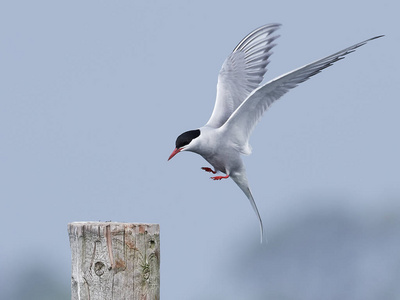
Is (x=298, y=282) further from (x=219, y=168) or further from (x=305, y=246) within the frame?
(x=219, y=168)

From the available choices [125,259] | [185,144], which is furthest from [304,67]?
[125,259]

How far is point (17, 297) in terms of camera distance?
1125 inches

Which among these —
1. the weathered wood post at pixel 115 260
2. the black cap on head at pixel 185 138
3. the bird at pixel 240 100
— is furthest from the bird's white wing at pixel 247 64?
the weathered wood post at pixel 115 260

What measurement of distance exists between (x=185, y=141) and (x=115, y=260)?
8.77ft

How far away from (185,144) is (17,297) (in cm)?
2118

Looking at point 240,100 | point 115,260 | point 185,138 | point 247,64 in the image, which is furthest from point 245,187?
point 115,260

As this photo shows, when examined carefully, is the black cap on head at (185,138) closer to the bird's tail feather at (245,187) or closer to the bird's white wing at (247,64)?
the bird's tail feather at (245,187)

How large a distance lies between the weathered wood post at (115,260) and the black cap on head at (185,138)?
2403mm

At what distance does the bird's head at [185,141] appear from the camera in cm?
886

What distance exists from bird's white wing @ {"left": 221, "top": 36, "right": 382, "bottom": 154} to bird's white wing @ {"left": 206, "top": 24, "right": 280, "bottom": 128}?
3.69ft

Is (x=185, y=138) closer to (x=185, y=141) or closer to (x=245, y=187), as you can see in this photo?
(x=185, y=141)

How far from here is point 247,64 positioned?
10641 millimetres

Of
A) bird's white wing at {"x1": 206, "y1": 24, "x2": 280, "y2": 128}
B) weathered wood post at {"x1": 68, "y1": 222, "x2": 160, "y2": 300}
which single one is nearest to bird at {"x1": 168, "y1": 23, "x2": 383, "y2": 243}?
bird's white wing at {"x1": 206, "y1": 24, "x2": 280, "y2": 128}

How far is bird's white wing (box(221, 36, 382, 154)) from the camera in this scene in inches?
335
